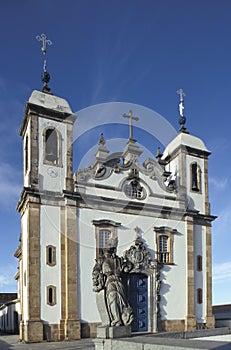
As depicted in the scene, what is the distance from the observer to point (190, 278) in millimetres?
22172

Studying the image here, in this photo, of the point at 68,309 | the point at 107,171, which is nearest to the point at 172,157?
the point at 107,171

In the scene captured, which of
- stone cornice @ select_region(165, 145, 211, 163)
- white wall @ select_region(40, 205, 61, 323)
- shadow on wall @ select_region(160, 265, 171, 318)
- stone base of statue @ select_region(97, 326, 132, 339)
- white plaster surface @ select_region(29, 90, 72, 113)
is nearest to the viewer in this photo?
stone base of statue @ select_region(97, 326, 132, 339)

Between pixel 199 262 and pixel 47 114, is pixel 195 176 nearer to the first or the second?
pixel 199 262

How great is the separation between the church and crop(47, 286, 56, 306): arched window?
0.05m

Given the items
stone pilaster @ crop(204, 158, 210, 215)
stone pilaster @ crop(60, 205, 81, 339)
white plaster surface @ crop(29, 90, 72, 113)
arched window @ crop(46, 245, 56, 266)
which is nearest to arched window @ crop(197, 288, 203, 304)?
stone pilaster @ crop(204, 158, 210, 215)

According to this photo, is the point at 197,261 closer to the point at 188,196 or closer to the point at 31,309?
the point at 188,196

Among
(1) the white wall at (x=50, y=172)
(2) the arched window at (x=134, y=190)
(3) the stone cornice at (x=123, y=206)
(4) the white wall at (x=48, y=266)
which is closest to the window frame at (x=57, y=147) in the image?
(1) the white wall at (x=50, y=172)

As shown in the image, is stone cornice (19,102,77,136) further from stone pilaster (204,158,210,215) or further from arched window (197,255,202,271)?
arched window (197,255,202,271)

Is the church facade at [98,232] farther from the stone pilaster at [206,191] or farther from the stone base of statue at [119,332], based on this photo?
the stone base of statue at [119,332]

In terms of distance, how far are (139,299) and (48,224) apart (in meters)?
6.14

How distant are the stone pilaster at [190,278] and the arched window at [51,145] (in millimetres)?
8280

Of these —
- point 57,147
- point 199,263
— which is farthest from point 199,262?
point 57,147

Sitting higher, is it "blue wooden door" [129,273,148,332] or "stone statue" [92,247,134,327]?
"stone statue" [92,247,134,327]

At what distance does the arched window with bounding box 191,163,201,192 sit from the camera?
2455 centimetres
